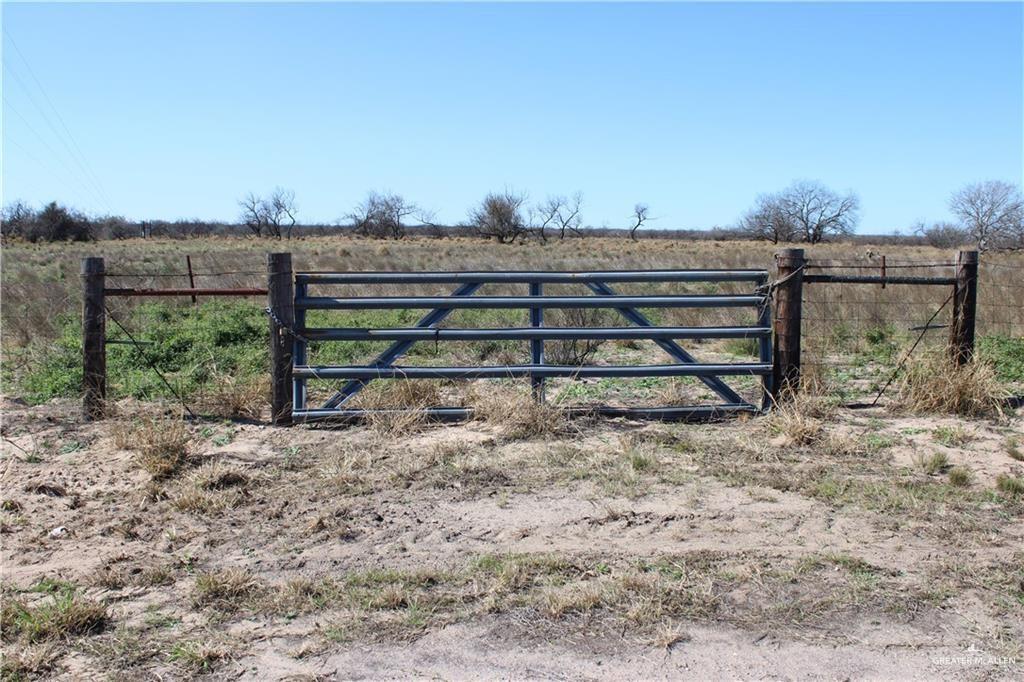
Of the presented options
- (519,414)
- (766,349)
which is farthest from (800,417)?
(519,414)

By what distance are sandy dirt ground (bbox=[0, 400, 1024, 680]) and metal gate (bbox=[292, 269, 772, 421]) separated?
0.56 m

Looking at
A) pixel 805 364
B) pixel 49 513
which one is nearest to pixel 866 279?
pixel 805 364

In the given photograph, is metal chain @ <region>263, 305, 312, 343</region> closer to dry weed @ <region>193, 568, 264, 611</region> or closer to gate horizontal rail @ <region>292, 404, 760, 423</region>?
gate horizontal rail @ <region>292, 404, 760, 423</region>

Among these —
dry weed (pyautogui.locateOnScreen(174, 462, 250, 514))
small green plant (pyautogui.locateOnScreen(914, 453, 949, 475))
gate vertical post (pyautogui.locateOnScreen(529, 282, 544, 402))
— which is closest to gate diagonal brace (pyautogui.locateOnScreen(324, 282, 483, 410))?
gate vertical post (pyautogui.locateOnScreen(529, 282, 544, 402))

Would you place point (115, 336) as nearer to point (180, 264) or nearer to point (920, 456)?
point (920, 456)

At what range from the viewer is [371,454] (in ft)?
22.6

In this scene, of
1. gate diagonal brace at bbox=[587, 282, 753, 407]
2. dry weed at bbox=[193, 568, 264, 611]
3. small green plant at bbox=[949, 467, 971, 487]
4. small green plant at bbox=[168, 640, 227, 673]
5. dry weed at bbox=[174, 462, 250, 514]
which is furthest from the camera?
gate diagonal brace at bbox=[587, 282, 753, 407]

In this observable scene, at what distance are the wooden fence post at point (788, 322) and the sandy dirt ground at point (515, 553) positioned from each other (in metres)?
0.79

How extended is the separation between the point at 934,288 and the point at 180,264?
78.9ft

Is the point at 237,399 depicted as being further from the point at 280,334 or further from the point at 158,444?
the point at 158,444

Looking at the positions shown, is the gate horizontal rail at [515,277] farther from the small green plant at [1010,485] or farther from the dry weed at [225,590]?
the dry weed at [225,590]

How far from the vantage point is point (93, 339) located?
26.6 ft

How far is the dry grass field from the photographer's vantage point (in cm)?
399

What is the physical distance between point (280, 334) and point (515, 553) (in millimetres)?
3795
